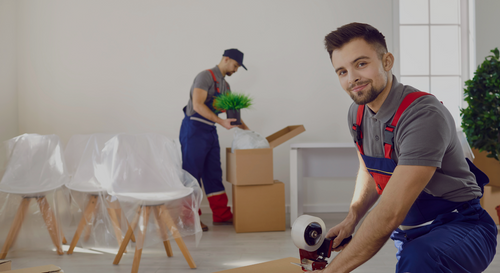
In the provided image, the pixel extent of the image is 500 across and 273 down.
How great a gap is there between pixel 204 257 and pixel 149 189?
1.88 ft

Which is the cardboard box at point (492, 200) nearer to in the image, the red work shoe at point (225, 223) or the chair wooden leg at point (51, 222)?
the red work shoe at point (225, 223)

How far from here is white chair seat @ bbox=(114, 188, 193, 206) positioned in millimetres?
1945

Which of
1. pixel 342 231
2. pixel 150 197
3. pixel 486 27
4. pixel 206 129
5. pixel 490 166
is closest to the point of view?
pixel 342 231

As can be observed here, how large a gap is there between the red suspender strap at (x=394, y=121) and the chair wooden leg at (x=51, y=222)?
2150 mm

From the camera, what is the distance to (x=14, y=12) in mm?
3578

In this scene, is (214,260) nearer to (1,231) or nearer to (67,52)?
(1,231)

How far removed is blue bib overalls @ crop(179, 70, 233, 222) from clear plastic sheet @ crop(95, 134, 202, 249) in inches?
33.0

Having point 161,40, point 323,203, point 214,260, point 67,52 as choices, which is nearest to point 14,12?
point 67,52

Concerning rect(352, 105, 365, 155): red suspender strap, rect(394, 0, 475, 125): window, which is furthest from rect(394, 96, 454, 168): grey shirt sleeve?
rect(394, 0, 475, 125): window

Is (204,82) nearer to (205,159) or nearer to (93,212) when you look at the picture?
(205,159)

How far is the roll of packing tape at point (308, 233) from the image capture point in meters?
1.00

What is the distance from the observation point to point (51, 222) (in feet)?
7.68

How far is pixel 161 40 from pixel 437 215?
318 cm

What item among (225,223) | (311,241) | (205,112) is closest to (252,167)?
(205,112)
